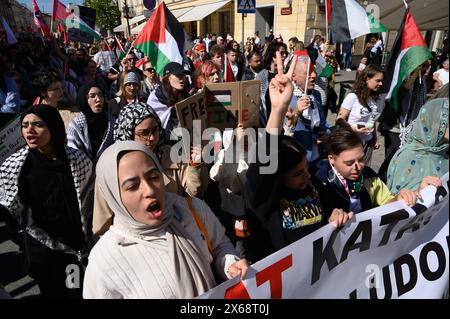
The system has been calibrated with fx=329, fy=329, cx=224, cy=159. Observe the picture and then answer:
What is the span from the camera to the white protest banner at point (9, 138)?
10.0 ft

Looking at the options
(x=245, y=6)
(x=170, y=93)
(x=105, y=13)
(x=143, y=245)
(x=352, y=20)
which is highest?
(x=105, y=13)

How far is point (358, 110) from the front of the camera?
3777 millimetres

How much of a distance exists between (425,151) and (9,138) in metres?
3.53

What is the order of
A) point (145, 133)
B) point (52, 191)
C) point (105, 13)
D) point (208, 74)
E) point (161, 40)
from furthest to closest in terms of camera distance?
point (105, 13)
point (208, 74)
point (161, 40)
point (145, 133)
point (52, 191)

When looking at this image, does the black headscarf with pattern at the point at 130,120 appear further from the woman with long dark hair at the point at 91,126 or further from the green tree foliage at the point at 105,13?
the green tree foliage at the point at 105,13

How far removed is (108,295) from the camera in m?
1.38

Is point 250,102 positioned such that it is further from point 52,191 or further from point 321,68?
point 321,68

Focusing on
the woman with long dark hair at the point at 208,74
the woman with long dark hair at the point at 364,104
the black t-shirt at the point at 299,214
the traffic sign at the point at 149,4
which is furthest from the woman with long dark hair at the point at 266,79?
the traffic sign at the point at 149,4

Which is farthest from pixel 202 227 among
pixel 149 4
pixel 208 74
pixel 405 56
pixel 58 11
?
pixel 58 11

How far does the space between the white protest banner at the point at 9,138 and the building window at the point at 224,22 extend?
2616 cm

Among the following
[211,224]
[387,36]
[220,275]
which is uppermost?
[387,36]
